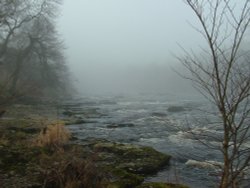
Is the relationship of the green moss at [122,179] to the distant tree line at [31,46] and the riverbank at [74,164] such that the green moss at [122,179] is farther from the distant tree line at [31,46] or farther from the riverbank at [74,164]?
the distant tree line at [31,46]

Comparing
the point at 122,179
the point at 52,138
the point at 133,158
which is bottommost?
the point at 122,179

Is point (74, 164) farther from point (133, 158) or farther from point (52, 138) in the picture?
point (52, 138)

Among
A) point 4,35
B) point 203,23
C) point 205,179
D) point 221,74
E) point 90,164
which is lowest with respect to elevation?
point 205,179

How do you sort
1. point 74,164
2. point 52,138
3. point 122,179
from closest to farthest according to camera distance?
point 74,164
point 122,179
point 52,138

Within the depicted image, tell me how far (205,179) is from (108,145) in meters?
4.01

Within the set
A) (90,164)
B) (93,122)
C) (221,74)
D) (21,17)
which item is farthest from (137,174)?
(21,17)

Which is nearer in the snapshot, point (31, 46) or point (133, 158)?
point (133, 158)

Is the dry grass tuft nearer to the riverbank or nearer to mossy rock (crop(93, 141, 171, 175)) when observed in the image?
the riverbank

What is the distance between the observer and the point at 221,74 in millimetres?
3893

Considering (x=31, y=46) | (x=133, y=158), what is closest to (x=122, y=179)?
(x=133, y=158)

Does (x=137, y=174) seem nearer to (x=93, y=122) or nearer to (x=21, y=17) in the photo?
(x=93, y=122)

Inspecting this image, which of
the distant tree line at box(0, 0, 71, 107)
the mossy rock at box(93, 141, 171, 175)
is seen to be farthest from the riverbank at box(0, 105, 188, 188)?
the distant tree line at box(0, 0, 71, 107)

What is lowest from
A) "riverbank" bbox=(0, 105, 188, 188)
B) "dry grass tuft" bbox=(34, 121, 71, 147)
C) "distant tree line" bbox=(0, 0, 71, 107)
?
"riverbank" bbox=(0, 105, 188, 188)

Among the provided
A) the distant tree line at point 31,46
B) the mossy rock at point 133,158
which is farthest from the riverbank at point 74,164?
the distant tree line at point 31,46
